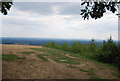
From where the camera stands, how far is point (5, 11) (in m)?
4.66

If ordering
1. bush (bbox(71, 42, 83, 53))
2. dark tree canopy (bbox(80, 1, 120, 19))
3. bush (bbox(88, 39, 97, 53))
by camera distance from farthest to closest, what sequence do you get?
1. bush (bbox(88, 39, 97, 53))
2. bush (bbox(71, 42, 83, 53))
3. dark tree canopy (bbox(80, 1, 120, 19))

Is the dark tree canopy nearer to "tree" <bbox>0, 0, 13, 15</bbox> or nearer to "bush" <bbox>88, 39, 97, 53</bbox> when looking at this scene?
"tree" <bbox>0, 0, 13, 15</bbox>

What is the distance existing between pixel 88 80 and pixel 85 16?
2.44 m

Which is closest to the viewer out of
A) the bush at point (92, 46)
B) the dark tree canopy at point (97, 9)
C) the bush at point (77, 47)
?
the dark tree canopy at point (97, 9)

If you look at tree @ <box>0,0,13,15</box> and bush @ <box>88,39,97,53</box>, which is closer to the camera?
tree @ <box>0,0,13,15</box>

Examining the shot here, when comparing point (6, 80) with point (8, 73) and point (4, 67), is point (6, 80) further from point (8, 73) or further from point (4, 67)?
point (4, 67)

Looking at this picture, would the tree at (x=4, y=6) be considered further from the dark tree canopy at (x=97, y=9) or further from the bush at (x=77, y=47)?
the bush at (x=77, y=47)

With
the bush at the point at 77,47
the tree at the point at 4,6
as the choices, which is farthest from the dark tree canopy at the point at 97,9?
the bush at the point at 77,47

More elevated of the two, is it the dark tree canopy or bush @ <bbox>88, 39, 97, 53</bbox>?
the dark tree canopy

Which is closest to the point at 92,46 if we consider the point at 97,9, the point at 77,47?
the point at 77,47

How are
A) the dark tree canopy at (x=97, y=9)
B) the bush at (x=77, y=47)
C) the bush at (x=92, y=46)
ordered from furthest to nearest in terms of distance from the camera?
the bush at (x=92, y=46)
the bush at (x=77, y=47)
the dark tree canopy at (x=97, y=9)

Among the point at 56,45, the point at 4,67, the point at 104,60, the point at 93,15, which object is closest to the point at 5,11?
the point at 4,67

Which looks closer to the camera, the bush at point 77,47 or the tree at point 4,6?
the tree at point 4,6

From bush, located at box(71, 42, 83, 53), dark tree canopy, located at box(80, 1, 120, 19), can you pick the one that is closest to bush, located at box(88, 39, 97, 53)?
bush, located at box(71, 42, 83, 53)
